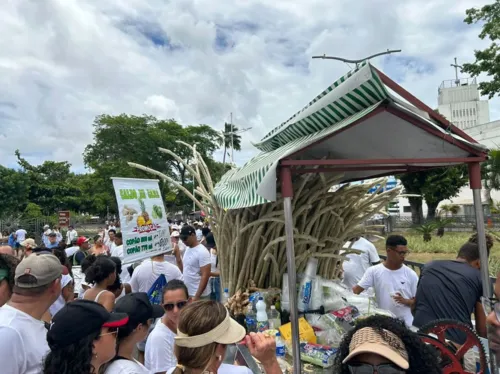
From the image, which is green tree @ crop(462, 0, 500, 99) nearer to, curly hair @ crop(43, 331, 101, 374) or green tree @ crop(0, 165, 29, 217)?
curly hair @ crop(43, 331, 101, 374)

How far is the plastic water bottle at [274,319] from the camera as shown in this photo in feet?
9.37

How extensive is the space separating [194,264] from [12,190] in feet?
113

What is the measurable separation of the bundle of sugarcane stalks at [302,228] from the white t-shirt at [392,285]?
0.63m

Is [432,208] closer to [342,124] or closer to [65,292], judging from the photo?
[65,292]

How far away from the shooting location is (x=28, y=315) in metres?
2.21

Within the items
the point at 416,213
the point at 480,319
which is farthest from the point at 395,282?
the point at 416,213

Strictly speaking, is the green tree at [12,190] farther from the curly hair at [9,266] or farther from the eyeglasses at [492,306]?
the eyeglasses at [492,306]

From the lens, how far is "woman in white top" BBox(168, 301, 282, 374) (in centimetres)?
172

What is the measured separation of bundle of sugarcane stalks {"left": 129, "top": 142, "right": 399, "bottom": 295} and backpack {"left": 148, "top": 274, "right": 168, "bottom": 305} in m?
1.31

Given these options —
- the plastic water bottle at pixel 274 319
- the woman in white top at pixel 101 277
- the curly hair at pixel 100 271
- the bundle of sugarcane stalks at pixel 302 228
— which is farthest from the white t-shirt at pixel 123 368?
the curly hair at pixel 100 271

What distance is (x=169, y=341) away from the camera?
2.71 metres

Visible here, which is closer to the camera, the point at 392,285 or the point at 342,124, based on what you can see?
the point at 342,124

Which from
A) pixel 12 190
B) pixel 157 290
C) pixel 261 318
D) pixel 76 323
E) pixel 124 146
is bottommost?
pixel 157 290

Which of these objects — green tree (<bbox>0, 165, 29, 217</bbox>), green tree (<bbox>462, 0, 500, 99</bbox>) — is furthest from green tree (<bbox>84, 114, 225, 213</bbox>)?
green tree (<bbox>462, 0, 500, 99</bbox>)
